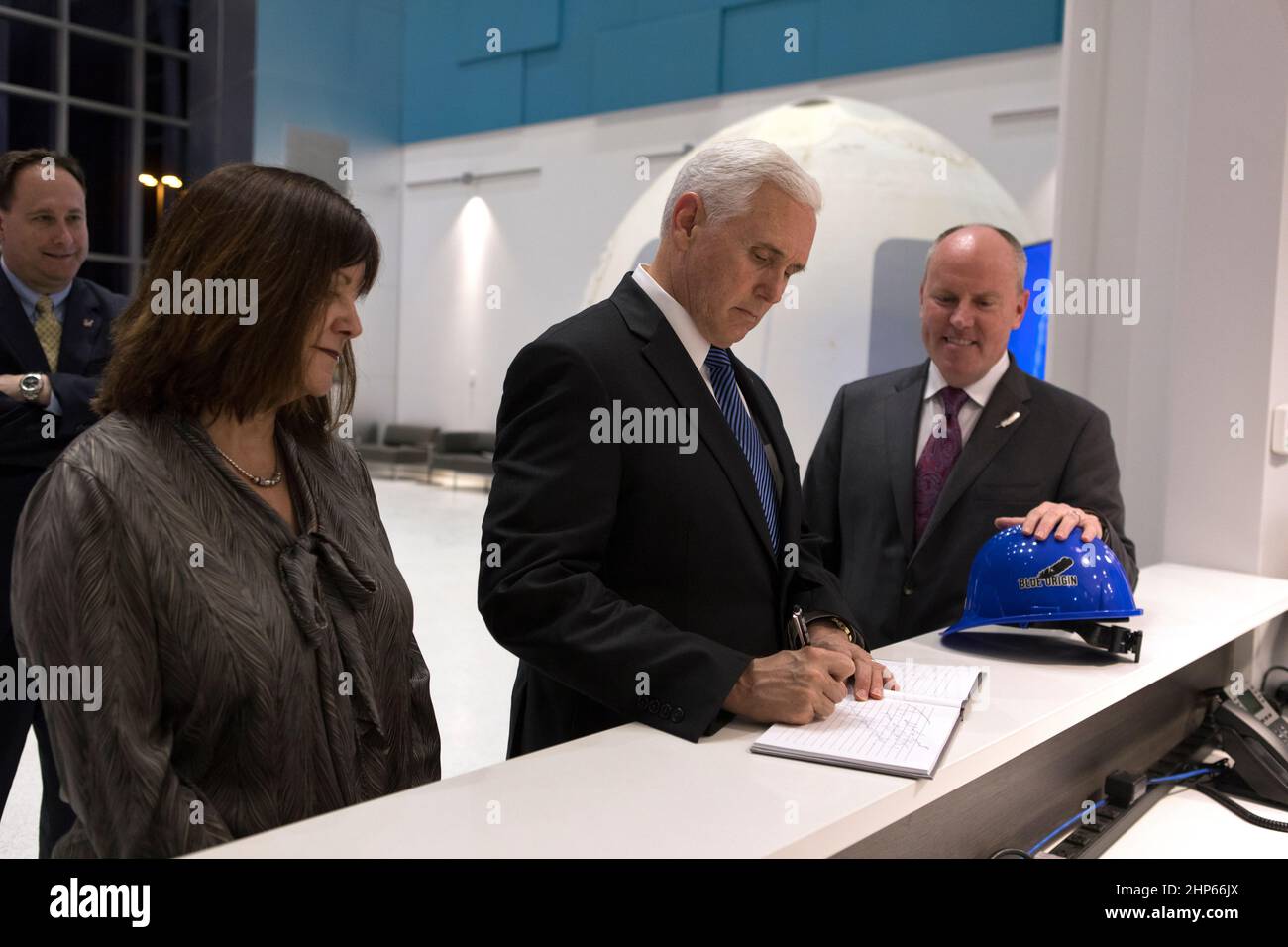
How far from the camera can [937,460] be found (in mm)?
2926

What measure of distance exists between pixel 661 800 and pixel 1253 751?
181cm

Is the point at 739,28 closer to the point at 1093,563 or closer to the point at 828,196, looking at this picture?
the point at 828,196

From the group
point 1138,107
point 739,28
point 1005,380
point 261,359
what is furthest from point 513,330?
point 261,359

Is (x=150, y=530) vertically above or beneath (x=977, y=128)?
beneath

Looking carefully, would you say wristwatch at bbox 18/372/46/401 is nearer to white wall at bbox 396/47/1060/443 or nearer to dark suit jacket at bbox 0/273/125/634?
dark suit jacket at bbox 0/273/125/634

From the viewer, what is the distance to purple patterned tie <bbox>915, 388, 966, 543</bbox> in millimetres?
2893

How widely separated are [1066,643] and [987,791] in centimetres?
58

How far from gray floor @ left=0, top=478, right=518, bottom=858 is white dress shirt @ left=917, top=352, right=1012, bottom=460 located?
2.43m

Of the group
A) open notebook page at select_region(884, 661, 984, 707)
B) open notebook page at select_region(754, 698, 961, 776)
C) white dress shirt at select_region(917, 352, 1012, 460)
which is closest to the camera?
open notebook page at select_region(754, 698, 961, 776)

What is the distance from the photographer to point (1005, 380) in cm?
292

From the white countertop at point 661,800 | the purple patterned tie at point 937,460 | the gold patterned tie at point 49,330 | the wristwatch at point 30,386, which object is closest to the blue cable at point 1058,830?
the white countertop at point 661,800

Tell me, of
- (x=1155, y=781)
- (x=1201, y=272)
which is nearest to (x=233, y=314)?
(x=1155, y=781)

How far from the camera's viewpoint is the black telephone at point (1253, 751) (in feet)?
8.02

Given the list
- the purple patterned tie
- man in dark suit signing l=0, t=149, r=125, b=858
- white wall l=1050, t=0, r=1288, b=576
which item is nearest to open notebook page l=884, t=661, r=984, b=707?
the purple patterned tie
